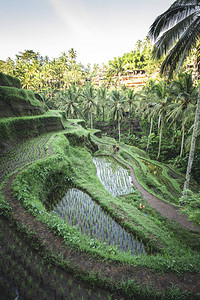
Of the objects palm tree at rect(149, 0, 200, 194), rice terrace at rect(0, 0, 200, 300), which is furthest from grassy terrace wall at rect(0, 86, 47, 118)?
palm tree at rect(149, 0, 200, 194)

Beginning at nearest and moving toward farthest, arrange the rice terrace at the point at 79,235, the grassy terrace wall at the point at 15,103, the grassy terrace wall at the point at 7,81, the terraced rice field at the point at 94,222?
the rice terrace at the point at 79,235, the terraced rice field at the point at 94,222, the grassy terrace wall at the point at 15,103, the grassy terrace wall at the point at 7,81

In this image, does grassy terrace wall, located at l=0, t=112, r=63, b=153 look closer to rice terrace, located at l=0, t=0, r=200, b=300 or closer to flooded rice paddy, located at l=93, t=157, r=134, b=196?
rice terrace, located at l=0, t=0, r=200, b=300

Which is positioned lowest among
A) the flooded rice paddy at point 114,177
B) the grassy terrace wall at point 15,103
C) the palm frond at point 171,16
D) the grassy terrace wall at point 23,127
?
the flooded rice paddy at point 114,177

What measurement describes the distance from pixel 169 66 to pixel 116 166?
1102cm

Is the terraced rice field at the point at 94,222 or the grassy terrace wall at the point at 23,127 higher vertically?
the grassy terrace wall at the point at 23,127

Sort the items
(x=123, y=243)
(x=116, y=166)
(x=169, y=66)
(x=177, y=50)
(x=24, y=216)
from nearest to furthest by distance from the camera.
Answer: (x=24, y=216)
(x=123, y=243)
(x=177, y=50)
(x=169, y=66)
(x=116, y=166)

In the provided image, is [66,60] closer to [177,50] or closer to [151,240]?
[177,50]

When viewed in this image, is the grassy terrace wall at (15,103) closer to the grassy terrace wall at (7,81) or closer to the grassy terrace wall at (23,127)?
the grassy terrace wall at (23,127)

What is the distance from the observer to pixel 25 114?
51.7 ft

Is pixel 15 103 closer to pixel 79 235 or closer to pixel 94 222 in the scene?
pixel 94 222

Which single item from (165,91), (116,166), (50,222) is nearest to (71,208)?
(50,222)

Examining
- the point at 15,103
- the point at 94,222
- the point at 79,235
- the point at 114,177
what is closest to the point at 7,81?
the point at 15,103

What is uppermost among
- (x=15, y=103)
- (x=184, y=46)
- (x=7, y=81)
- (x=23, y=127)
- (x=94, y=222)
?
(x=7, y=81)

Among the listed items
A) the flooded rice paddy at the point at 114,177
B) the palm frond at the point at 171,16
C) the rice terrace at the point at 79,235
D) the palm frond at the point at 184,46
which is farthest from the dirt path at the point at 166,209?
the palm frond at the point at 171,16
